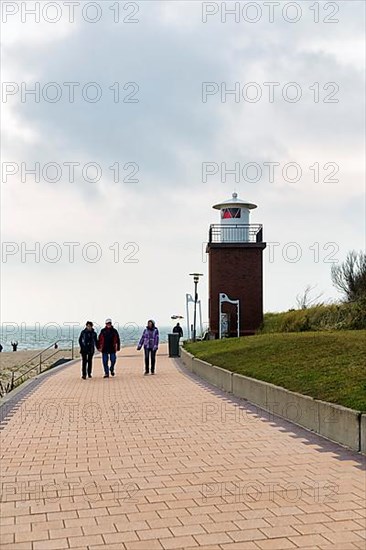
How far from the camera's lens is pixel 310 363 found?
513 inches

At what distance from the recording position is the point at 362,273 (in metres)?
26.5

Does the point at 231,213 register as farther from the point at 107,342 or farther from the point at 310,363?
the point at 310,363

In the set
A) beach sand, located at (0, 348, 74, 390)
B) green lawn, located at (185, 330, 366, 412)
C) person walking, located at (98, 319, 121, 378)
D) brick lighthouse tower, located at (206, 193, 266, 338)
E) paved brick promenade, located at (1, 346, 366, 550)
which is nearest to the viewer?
paved brick promenade, located at (1, 346, 366, 550)

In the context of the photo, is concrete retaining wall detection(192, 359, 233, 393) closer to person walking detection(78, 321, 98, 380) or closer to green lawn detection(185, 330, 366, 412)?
green lawn detection(185, 330, 366, 412)

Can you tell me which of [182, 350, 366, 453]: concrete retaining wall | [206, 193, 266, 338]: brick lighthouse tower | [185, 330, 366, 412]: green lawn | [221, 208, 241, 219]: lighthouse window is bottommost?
[182, 350, 366, 453]: concrete retaining wall

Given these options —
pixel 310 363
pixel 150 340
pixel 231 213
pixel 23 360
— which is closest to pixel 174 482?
pixel 310 363

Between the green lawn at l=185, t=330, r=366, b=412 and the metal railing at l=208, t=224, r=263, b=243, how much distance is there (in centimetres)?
1253

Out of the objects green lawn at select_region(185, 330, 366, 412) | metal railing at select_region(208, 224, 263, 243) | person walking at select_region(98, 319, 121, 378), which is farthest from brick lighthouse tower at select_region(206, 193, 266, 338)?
person walking at select_region(98, 319, 121, 378)

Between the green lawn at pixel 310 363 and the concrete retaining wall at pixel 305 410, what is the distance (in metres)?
0.22

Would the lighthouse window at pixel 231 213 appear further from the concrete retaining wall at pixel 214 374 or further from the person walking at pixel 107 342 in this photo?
the person walking at pixel 107 342

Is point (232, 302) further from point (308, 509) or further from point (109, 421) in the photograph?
point (308, 509)

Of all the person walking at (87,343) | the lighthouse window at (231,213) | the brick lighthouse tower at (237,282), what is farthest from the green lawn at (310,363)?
the lighthouse window at (231,213)

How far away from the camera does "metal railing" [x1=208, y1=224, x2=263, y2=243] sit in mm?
31781

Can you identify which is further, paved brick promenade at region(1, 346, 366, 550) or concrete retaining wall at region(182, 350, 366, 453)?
concrete retaining wall at region(182, 350, 366, 453)
